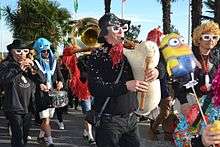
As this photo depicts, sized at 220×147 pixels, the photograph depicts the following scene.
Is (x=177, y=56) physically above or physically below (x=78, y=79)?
above

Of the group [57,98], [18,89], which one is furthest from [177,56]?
[57,98]

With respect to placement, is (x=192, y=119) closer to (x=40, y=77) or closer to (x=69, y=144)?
(x=40, y=77)

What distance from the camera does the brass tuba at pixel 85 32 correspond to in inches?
335

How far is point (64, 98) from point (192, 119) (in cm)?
482

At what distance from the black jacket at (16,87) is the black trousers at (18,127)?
69mm

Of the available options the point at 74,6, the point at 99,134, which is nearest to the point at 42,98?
the point at 99,134

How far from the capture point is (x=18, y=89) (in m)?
6.35

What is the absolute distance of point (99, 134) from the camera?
4.11 metres

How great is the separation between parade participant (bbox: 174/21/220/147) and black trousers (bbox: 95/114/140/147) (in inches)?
25.7

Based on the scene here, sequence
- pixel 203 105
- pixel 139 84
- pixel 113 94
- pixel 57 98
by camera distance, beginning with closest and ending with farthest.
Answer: pixel 203 105
pixel 139 84
pixel 113 94
pixel 57 98

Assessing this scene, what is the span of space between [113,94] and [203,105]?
1251mm

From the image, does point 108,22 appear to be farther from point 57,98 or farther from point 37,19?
point 37,19

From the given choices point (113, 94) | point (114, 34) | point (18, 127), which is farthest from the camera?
point (18, 127)

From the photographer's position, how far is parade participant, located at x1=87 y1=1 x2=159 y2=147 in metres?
4.04
